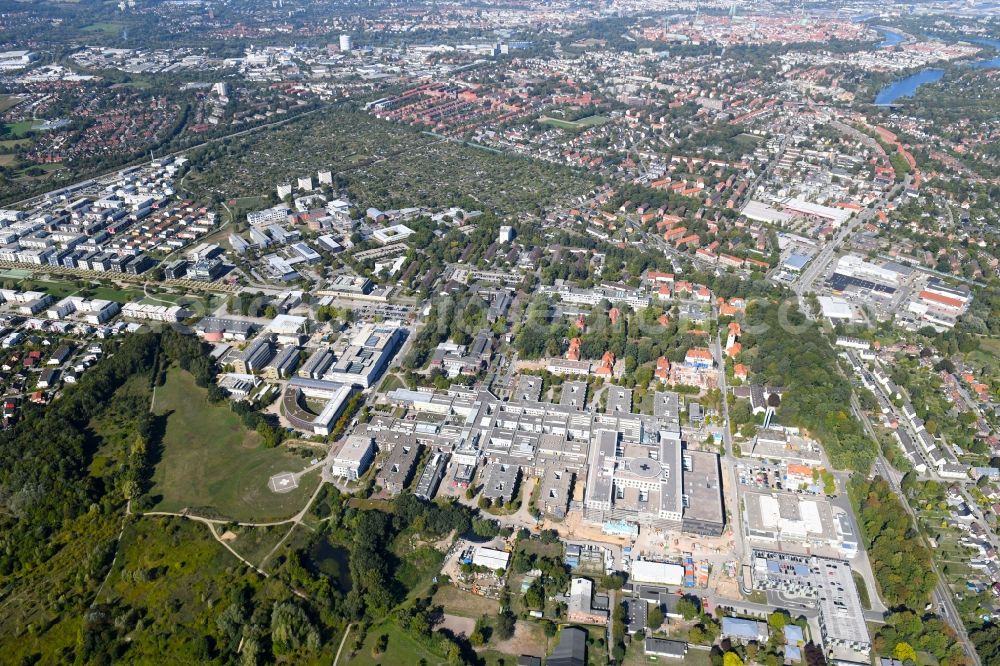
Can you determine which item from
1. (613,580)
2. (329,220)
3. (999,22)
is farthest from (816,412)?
(999,22)

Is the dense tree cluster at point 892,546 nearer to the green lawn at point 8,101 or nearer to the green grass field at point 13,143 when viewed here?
the green grass field at point 13,143

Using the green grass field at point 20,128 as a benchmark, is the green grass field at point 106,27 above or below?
below

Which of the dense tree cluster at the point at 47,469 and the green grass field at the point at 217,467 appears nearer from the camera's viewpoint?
the dense tree cluster at the point at 47,469

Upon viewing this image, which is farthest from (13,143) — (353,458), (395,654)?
(395,654)

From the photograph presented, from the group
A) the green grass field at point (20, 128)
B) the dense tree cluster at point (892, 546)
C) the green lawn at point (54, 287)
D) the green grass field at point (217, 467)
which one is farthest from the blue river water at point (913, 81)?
the green grass field at point (20, 128)

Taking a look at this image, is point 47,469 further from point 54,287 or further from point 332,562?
point 54,287

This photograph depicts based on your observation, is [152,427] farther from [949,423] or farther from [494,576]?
[949,423]
